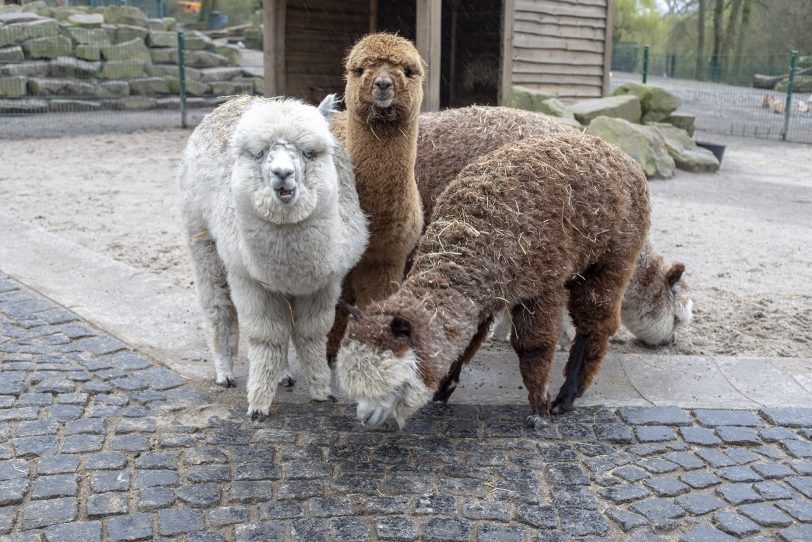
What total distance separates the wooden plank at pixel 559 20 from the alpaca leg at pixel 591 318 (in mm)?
8821

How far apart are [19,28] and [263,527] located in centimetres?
1804

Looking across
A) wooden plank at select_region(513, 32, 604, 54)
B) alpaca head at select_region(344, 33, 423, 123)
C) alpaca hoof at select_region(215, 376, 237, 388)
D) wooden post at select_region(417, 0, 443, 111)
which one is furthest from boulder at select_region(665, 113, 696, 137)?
alpaca hoof at select_region(215, 376, 237, 388)

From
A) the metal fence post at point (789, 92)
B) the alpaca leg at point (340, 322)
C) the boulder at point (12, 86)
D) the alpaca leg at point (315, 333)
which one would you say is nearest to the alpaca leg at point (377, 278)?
the alpaca leg at point (340, 322)

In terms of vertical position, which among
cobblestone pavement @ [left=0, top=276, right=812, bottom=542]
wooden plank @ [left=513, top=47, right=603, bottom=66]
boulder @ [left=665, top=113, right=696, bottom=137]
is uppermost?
wooden plank @ [left=513, top=47, right=603, bottom=66]

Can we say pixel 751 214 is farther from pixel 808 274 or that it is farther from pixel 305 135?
pixel 305 135

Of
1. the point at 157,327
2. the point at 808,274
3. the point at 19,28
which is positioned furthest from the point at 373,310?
the point at 19,28

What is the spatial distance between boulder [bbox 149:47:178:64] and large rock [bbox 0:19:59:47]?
2296mm

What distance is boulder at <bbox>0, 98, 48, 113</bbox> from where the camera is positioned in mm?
16438

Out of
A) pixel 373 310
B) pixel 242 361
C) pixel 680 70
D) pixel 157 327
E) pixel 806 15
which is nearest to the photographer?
pixel 373 310

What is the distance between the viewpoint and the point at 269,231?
371 cm

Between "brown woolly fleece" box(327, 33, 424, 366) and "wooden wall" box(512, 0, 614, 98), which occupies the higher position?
"wooden wall" box(512, 0, 614, 98)

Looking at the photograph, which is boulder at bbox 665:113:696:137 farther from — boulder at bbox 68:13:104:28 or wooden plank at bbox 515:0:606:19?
boulder at bbox 68:13:104:28

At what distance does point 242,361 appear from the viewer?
196 inches

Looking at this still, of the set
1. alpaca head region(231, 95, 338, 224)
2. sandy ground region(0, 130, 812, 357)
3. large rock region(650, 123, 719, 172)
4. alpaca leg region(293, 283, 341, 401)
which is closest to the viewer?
alpaca head region(231, 95, 338, 224)
